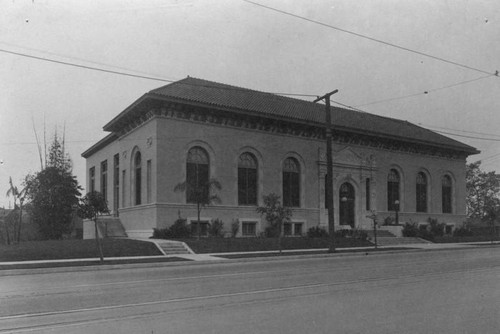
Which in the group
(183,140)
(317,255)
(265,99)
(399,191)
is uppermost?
(265,99)

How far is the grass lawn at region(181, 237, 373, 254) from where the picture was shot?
26.2 meters

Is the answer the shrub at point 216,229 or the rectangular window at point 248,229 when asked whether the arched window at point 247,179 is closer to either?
the rectangular window at point 248,229

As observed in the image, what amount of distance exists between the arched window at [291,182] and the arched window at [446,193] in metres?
17.4

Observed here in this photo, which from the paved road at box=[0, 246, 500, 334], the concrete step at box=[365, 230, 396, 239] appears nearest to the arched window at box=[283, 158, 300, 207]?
the concrete step at box=[365, 230, 396, 239]

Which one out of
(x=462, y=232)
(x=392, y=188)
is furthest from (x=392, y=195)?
(x=462, y=232)

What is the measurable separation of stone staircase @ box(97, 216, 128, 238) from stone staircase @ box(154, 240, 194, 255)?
9.32 metres

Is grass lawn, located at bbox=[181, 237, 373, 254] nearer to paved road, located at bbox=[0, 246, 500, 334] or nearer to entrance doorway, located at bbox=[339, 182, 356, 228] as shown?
entrance doorway, located at bbox=[339, 182, 356, 228]

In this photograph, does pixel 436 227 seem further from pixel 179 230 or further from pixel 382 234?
pixel 179 230

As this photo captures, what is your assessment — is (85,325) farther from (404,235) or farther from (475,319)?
(404,235)

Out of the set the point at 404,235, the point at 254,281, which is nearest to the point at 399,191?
the point at 404,235

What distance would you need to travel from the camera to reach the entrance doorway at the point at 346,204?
131ft

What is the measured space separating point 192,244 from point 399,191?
2372 centimetres

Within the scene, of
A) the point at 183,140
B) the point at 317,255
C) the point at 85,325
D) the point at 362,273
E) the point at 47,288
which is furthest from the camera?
the point at 183,140

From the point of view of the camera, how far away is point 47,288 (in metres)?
12.0
